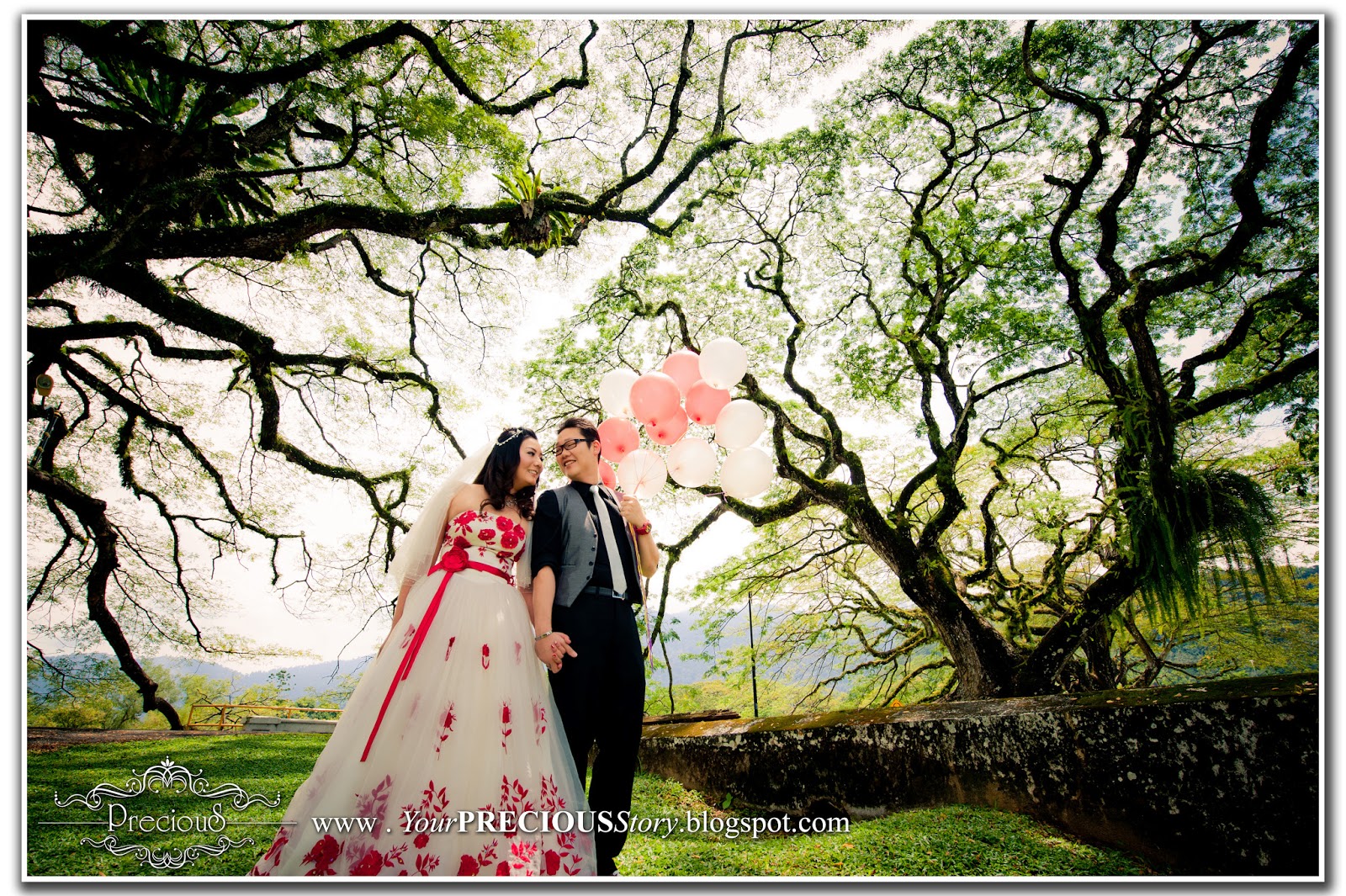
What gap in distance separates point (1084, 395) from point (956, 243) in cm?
254

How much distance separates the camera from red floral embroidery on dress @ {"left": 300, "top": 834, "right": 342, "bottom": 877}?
6.21 feet

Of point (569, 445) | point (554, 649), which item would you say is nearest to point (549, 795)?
point (554, 649)

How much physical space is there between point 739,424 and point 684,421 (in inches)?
16.0

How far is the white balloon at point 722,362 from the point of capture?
378 centimetres

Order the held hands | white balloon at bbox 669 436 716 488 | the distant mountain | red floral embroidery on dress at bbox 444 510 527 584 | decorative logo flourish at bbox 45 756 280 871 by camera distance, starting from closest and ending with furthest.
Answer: the held hands < decorative logo flourish at bbox 45 756 280 871 < red floral embroidery on dress at bbox 444 510 527 584 < white balloon at bbox 669 436 716 488 < the distant mountain

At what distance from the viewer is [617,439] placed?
363 centimetres

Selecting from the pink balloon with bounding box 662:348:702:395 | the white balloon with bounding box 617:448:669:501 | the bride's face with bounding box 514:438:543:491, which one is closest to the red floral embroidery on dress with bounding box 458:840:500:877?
the bride's face with bounding box 514:438:543:491

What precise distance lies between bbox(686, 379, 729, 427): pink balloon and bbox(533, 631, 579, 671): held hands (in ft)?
6.97

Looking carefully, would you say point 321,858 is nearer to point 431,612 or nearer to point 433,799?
point 433,799

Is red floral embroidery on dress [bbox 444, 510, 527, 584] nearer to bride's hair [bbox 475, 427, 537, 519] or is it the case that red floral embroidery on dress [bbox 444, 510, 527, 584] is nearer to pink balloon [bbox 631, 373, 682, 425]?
bride's hair [bbox 475, 427, 537, 519]

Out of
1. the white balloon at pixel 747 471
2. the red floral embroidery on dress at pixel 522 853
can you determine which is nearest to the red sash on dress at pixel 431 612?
the red floral embroidery on dress at pixel 522 853

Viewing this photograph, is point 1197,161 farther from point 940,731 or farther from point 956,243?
point 940,731

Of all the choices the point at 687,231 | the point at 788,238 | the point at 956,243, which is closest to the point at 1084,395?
the point at 956,243

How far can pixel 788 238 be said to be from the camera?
7.29 metres
